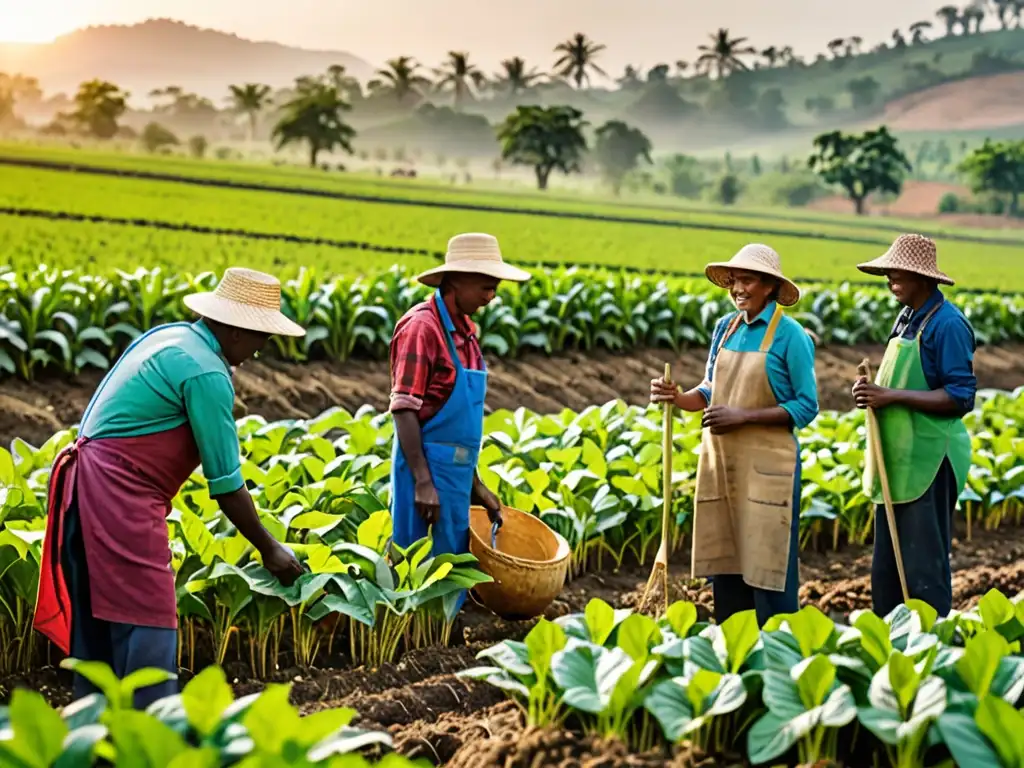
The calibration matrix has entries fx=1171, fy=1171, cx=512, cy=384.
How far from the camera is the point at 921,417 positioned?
4547 millimetres

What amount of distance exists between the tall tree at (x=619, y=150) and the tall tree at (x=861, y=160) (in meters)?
8.10

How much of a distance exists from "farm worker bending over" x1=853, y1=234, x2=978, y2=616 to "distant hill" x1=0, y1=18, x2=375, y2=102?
33.8m

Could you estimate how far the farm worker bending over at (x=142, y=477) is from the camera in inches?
127

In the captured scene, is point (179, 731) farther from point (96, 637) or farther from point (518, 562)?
point (518, 562)

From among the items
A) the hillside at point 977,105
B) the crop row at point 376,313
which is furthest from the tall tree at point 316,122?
the hillside at point 977,105

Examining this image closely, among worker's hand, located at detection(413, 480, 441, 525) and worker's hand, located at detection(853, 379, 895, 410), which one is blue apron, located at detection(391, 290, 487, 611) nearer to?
worker's hand, located at detection(413, 480, 441, 525)

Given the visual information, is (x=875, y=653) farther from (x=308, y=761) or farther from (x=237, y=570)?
(x=237, y=570)

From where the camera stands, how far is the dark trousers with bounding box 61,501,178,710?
329 cm

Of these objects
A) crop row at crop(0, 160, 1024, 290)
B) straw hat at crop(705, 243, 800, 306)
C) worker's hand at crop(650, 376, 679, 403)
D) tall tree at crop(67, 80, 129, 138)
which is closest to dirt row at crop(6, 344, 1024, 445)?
worker's hand at crop(650, 376, 679, 403)

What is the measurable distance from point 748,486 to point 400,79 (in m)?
37.2

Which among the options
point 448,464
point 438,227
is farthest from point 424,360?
point 438,227

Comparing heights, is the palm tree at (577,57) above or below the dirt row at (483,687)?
above

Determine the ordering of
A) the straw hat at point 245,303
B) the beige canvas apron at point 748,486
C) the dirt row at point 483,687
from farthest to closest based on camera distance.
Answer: the beige canvas apron at point 748,486
the straw hat at point 245,303
the dirt row at point 483,687

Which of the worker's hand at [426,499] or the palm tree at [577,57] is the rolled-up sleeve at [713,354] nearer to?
the worker's hand at [426,499]
